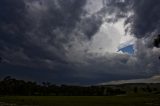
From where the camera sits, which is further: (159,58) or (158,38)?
(159,58)

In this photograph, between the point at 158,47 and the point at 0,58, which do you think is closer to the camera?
the point at 158,47

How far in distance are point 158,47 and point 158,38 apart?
3243mm

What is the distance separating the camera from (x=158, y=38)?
343ft

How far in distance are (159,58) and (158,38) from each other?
1580cm

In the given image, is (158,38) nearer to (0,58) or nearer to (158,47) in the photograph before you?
(158,47)

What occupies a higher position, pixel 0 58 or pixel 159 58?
pixel 0 58

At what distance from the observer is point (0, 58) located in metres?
193

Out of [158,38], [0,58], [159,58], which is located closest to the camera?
[158,38]

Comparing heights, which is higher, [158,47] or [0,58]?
[0,58]

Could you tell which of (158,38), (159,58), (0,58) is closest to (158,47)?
(158,38)

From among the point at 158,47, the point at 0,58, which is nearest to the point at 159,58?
Result: the point at 158,47

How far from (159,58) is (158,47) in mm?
13229

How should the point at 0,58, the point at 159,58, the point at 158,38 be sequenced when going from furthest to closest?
the point at 0,58 → the point at 159,58 → the point at 158,38

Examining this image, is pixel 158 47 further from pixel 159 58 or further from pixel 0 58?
pixel 0 58
